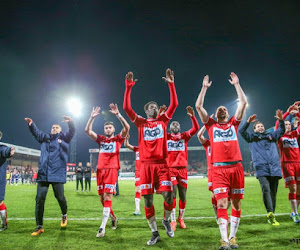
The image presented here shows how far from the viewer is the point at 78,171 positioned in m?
21.3

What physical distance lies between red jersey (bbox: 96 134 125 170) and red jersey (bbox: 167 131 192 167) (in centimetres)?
137

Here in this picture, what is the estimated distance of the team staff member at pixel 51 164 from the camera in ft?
20.3

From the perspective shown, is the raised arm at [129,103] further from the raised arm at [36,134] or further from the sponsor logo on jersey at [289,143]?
the sponsor logo on jersey at [289,143]

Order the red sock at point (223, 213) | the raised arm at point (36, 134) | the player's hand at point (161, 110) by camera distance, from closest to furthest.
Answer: the red sock at point (223, 213), the player's hand at point (161, 110), the raised arm at point (36, 134)

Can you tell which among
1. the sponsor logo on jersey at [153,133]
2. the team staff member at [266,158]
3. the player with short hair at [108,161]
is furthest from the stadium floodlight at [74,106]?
the sponsor logo on jersey at [153,133]

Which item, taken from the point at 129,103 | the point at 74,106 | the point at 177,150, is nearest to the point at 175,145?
the point at 177,150

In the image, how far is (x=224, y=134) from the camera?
488 centimetres

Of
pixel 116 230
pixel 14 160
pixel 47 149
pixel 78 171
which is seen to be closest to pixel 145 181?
pixel 116 230

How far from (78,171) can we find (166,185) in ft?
57.5

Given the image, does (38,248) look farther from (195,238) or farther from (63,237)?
(195,238)

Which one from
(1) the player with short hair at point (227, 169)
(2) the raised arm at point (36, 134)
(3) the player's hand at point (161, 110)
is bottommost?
(1) the player with short hair at point (227, 169)

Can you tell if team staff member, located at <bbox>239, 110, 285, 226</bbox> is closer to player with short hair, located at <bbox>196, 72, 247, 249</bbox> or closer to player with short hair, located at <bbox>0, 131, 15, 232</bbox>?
player with short hair, located at <bbox>196, 72, 247, 249</bbox>

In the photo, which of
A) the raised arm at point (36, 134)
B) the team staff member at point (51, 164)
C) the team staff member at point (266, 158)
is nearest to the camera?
the team staff member at point (51, 164)

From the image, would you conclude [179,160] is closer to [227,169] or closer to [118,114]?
[118,114]
